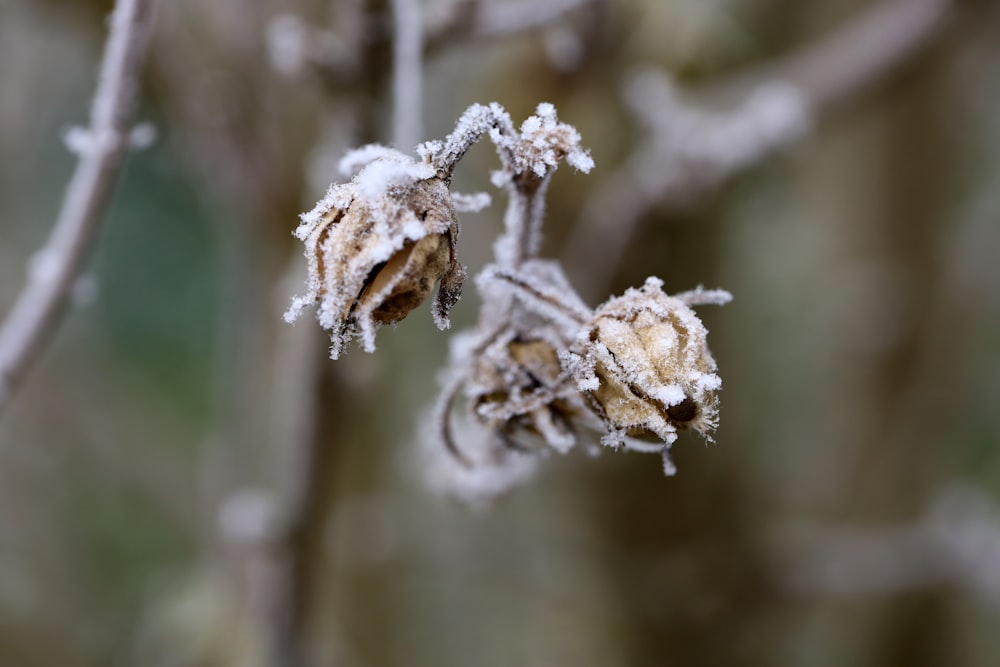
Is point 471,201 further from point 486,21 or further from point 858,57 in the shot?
point 858,57

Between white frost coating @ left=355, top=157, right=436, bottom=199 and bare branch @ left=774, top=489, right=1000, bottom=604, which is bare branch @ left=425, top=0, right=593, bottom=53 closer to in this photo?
white frost coating @ left=355, top=157, right=436, bottom=199

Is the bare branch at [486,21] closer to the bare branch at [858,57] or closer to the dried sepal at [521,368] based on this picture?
the dried sepal at [521,368]

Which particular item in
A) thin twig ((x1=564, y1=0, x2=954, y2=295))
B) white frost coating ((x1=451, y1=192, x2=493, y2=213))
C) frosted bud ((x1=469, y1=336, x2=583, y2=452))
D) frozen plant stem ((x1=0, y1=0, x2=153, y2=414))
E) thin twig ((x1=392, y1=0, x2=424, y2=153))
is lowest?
frosted bud ((x1=469, y1=336, x2=583, y2=452))

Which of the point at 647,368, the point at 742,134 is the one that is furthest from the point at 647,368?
the point at 742,134

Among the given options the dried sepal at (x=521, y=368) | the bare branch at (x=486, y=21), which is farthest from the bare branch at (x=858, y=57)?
the dried sepal at (x=521, y=368)

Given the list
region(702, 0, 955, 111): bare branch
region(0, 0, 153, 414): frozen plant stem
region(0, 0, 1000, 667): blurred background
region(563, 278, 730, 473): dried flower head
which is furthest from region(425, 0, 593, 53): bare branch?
region(702, 0, 955, 111): bare branch

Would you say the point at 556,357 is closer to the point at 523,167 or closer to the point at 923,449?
the point at 523,167
